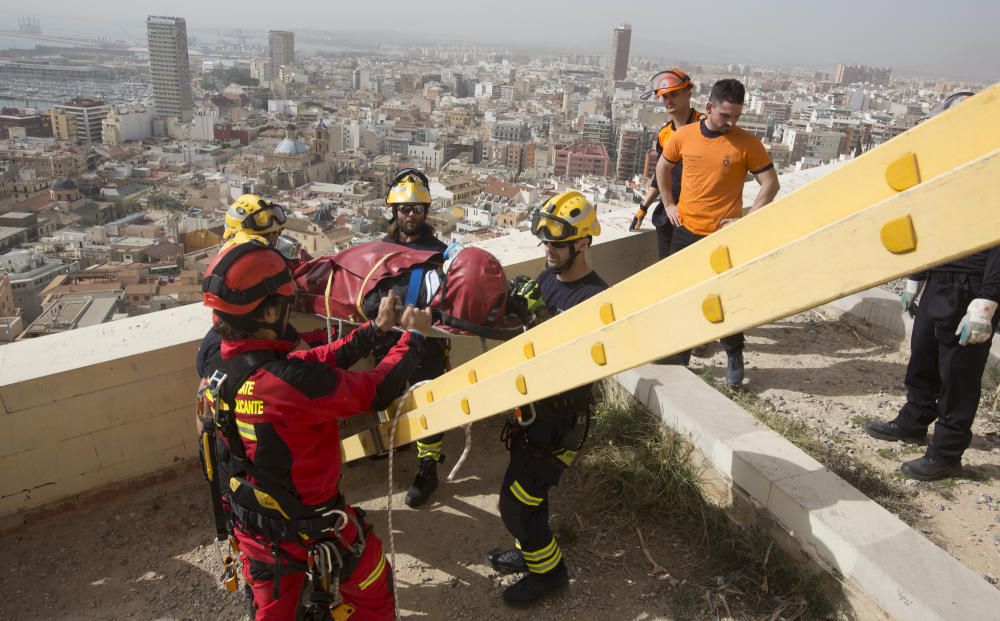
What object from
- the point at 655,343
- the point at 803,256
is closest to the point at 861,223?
the point at 803,256

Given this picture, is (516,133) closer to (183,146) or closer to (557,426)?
(183,146)

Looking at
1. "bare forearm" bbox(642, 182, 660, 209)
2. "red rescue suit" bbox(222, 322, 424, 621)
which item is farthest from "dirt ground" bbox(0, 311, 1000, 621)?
"bare forearm" bbox(642, 182, 660, 209)

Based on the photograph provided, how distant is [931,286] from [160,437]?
455 centimetres

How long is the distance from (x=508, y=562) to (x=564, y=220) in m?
1.74

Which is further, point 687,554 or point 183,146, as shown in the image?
point 183,146

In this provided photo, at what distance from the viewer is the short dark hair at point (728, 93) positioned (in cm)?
448

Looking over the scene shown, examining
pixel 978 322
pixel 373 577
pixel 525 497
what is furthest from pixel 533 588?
pixel 978 322

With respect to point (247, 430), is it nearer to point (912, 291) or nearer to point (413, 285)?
point (413, 285)

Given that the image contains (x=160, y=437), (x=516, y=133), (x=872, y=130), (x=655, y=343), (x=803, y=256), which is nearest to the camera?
(x=803, y=256)

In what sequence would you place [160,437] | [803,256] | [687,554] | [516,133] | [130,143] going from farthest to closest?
1. [516,133]
2. [130,143]
3. [160,437]
4. [687,554]
5. [803,256]

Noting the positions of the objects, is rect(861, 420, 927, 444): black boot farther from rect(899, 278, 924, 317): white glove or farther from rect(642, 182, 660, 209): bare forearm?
rect(642, 182, 660, 209): bare forearm

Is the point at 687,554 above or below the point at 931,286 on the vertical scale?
below

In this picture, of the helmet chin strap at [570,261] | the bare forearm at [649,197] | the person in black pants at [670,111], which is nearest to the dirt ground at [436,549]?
the helmet chin strap at [570,261]

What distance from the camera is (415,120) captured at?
125438 mm
